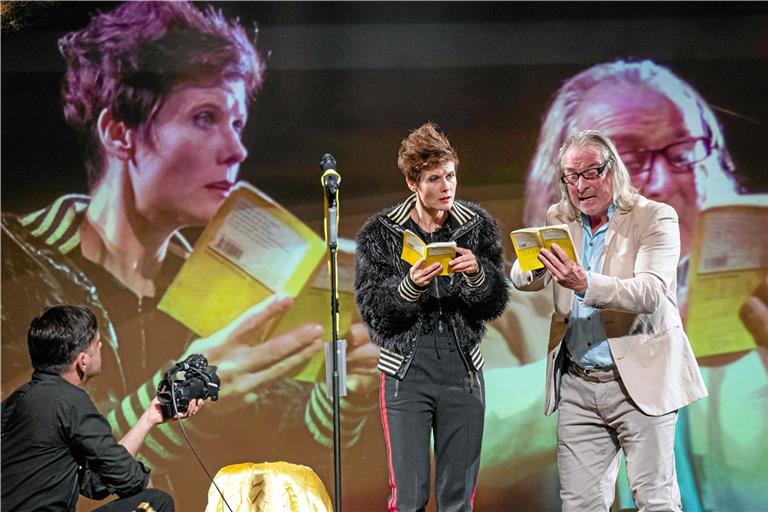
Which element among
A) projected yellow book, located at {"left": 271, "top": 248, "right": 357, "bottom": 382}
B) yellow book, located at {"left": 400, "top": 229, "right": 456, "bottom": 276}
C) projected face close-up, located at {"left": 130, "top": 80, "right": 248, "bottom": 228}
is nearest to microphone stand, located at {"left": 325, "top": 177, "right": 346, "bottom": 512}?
yellow book, located at {"left": 400, "top": 229, "right": 456, "bottom": 276}

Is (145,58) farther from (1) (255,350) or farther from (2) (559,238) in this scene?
(2) (559,238)

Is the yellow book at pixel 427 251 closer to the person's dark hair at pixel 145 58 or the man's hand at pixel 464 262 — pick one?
the man's hand at pixel 464 262

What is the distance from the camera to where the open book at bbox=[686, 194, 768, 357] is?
4.89m

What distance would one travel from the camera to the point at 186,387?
3068 mm

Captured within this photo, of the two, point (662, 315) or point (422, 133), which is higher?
point (422, 133)

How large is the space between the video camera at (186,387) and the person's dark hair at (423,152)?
3.42ft

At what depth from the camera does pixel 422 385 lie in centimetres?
313

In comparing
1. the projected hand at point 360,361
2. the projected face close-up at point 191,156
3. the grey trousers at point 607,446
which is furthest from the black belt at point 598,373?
the projected face close-up at point 191,156

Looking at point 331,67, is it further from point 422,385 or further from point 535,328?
point 422,385

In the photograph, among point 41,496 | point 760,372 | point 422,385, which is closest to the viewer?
point 41,496

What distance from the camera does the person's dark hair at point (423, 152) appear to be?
3188 millimetres

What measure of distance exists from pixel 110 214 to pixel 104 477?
7.57 feet

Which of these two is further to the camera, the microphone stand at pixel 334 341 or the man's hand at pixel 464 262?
the microphone stand at pixel 334 341

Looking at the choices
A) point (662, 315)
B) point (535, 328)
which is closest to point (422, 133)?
point (662, 315)
